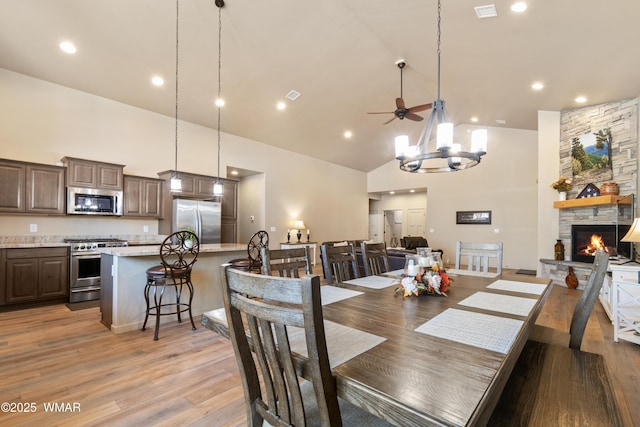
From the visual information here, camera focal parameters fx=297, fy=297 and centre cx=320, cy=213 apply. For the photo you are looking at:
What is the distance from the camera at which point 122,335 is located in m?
3.15

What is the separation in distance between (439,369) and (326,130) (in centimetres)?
693

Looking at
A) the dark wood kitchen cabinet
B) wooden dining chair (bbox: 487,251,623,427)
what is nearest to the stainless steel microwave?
the dark wood kitchen cabinet

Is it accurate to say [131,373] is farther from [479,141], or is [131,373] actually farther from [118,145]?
[118,145]

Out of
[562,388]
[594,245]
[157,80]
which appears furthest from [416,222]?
[562,388]

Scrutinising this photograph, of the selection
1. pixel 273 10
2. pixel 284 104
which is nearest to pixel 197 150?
pixel 284 104

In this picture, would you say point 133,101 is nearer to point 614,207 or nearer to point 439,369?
point 439,369

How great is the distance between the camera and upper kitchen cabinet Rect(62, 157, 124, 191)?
4508 millimetres

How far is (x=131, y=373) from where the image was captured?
2375 mm

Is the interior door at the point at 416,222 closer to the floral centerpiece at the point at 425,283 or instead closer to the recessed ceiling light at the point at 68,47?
the floral centerpiece at the point at 425,283

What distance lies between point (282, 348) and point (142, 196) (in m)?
5.42

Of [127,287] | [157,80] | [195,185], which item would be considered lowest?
[127,287]

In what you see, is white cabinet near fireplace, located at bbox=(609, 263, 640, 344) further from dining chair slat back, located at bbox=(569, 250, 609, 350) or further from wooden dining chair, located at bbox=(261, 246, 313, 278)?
wooden dining chair, located at bbox=(261, 246, 313, 278)

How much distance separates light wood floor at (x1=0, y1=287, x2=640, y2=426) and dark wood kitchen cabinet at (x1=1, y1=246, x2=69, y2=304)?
541mm

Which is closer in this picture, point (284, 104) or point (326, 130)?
point (284, 104)
